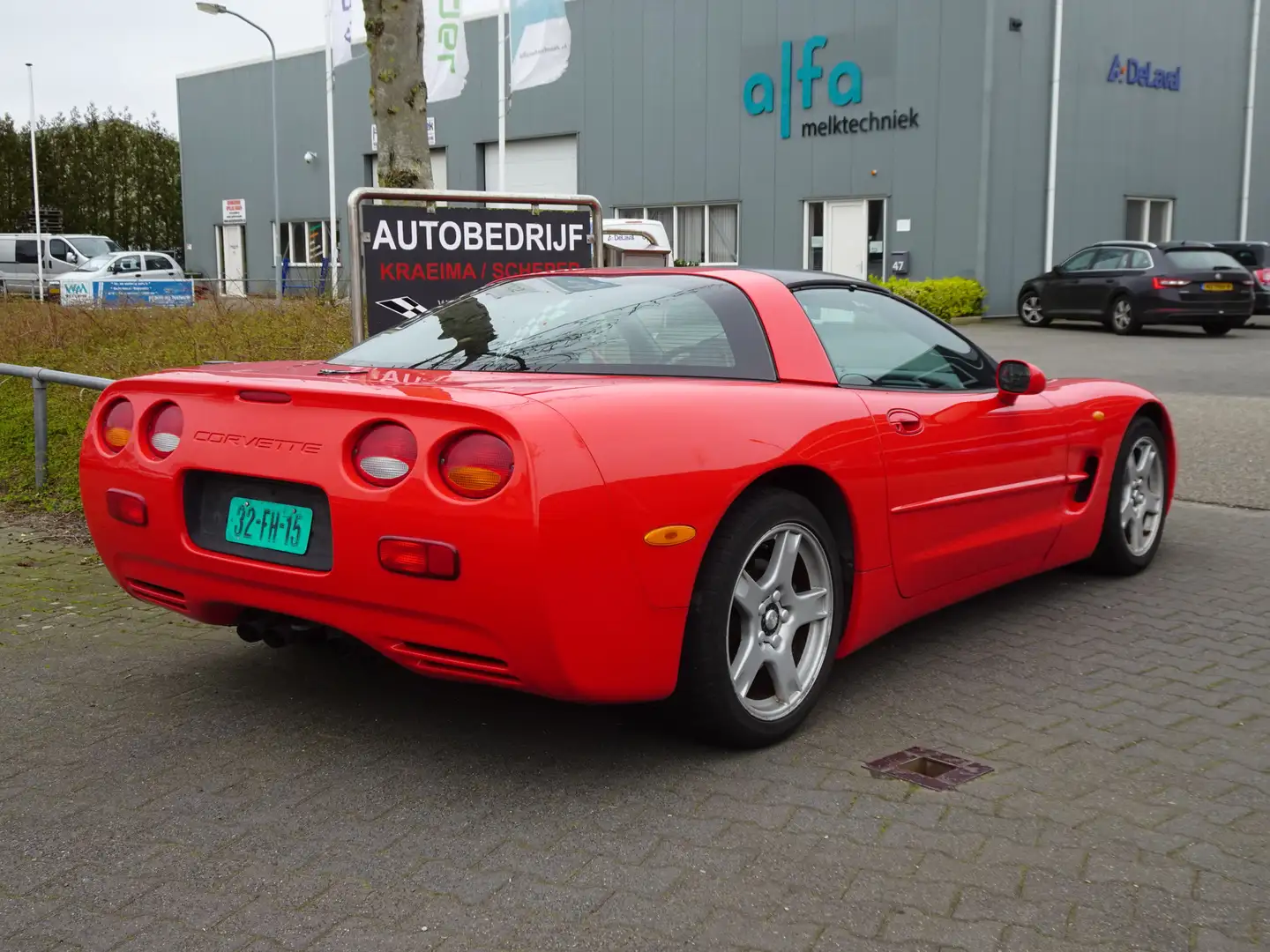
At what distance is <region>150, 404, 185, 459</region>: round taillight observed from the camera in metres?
3.77

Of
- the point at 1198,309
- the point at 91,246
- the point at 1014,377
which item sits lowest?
the point at 1014,377

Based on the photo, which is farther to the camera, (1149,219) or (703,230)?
(703,230)

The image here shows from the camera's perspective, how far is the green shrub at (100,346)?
8.49 metres

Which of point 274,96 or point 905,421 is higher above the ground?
point 274,96

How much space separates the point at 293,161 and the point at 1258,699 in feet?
126

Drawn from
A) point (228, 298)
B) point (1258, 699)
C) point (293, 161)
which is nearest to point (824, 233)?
point (228, 298)

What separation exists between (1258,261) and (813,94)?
9.20 metres

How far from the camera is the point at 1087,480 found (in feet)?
17.4

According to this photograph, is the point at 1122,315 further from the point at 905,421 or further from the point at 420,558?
the point at 420,558

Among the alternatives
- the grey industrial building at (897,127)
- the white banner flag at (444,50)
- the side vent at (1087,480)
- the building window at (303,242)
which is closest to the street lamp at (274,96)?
the building window at (303,242)

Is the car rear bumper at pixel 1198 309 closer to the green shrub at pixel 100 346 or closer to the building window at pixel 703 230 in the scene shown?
the building window at pixel 703 230

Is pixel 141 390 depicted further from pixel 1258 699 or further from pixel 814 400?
pixel 1258 699

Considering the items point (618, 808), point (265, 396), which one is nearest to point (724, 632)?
point (618, 808)

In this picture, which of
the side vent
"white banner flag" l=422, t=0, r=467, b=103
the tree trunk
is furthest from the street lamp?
the side vent
